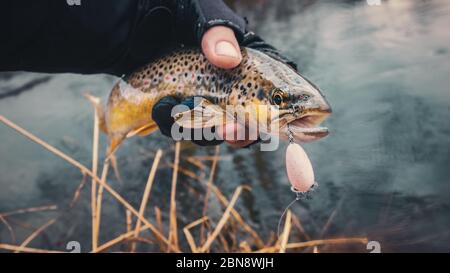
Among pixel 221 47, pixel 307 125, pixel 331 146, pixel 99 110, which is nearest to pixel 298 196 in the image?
pixel 331 146

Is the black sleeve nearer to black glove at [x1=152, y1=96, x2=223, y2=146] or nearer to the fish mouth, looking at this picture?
black glove at [x1=152, y1=96, x2=223, y2=146]

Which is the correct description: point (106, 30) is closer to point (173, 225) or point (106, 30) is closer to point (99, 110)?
point (99, 110)

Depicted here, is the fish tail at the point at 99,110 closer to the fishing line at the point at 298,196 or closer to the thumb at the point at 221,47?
the thumb at the point at 221,47

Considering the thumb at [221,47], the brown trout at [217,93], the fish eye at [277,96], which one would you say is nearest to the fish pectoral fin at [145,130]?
the brown trout at [217,93]

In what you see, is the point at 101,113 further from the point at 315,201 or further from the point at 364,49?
the point at 364,49

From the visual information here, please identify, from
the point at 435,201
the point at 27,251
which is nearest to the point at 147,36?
the point at 27,251

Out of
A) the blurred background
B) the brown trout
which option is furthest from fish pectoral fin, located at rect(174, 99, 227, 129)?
the blurred background
